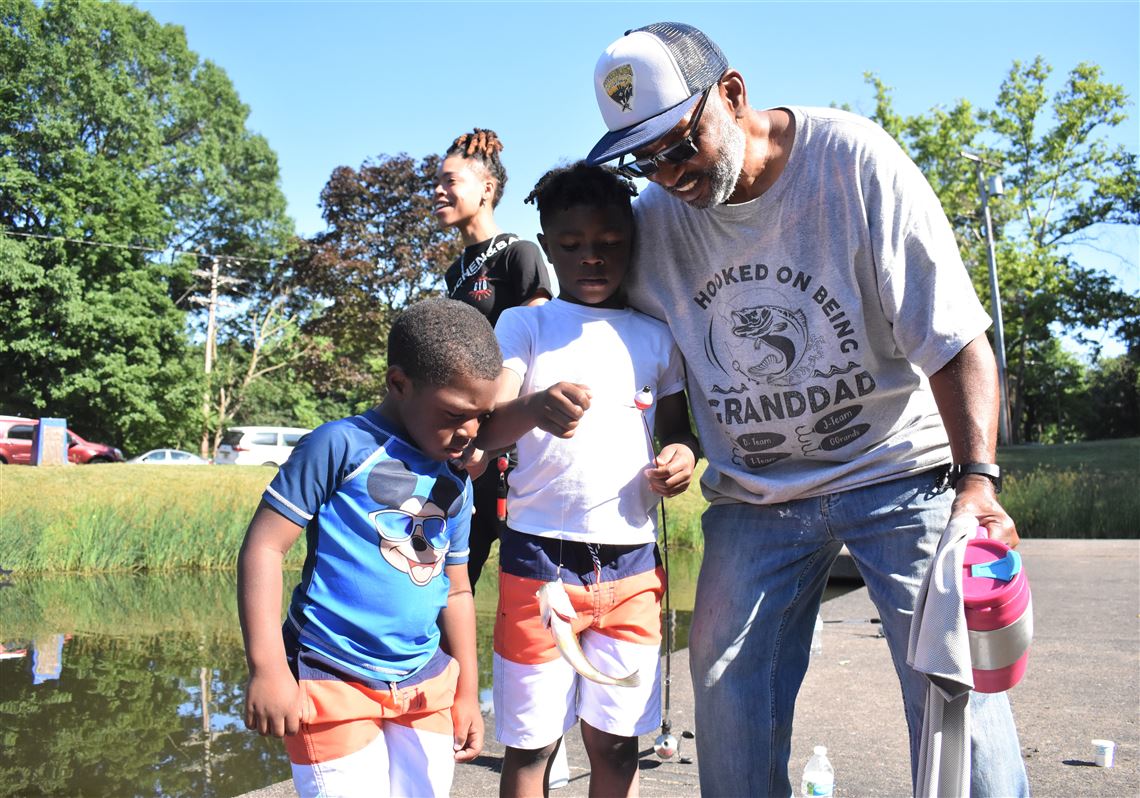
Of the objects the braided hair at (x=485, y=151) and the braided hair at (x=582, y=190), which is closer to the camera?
the braided hair at (x=582, y=190)

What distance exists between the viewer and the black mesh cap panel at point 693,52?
2.39m

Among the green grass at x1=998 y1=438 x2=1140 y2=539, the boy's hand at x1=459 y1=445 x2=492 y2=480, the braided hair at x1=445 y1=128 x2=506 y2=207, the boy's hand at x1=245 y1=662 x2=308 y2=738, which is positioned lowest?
the green grass at x1=998 y1=438 x2=1140 y2=539

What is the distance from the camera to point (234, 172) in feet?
126

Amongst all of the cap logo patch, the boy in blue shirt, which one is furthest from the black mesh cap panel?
the boy in blue shirt

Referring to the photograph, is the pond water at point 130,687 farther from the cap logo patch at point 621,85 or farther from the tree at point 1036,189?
the tree at point 1036,189

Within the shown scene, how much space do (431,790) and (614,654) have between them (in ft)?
2.00

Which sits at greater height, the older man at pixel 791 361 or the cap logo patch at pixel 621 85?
the cap logo patch at pixel 621 85

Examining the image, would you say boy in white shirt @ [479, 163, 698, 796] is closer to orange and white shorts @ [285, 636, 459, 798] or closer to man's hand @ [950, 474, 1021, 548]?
orange and white shorts @ [285, 636, 459, 798]

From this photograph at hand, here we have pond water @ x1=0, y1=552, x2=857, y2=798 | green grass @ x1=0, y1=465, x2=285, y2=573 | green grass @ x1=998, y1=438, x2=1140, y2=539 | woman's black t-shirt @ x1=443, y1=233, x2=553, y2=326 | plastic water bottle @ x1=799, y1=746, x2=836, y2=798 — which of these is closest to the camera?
plastic water bottle @ x1=799, y1=746, x2=836, y2=798

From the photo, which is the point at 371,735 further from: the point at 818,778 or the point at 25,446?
the point at 25,446

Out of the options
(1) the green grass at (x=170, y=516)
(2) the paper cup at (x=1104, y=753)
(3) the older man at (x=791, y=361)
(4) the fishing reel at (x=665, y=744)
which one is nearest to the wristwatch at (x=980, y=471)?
(3) the older man at (x=791, y=361)

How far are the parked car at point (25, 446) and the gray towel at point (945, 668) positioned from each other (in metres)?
24.7

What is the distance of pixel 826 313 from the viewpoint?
244 centimetres

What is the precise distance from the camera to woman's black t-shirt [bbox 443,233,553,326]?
3.38 m
